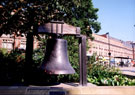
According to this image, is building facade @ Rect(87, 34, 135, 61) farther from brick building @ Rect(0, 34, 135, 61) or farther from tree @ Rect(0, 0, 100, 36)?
tree @ Rect(0, 0, 100, 36)

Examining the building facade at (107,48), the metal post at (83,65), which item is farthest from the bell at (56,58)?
the building facade at (107,48)

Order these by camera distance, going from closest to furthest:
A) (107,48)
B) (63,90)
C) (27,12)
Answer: (63,90) < (27,12) < (107,48)

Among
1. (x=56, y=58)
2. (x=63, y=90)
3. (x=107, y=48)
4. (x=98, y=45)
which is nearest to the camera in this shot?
(x=63, y=90)

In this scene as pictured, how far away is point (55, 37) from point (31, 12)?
2.06 metres

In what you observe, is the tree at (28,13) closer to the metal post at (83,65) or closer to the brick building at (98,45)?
the metal post at (83,65)

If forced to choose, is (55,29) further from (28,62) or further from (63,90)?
(63,90)

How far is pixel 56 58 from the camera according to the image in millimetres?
3584

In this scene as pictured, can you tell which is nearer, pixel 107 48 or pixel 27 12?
pixel 27 12

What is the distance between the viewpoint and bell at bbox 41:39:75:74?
11.1 feet

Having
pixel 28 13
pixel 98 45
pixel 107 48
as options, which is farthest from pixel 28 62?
pixel 107 48

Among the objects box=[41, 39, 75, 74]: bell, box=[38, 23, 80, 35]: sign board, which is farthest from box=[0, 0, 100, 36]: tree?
box=[41, 39, 75, 74]: bell

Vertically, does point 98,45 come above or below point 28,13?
above

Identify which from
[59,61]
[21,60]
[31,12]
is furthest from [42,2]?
[59,61]

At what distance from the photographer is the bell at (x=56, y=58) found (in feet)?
11.1
